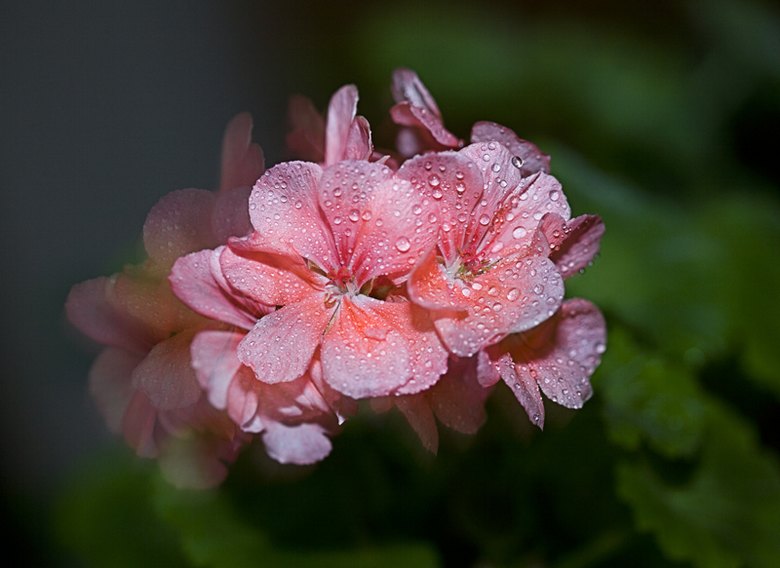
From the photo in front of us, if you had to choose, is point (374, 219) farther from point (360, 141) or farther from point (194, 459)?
point (194, 459)

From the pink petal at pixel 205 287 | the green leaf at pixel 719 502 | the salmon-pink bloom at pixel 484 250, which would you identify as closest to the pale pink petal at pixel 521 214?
the salmon-pink bloom at pixel 484 250

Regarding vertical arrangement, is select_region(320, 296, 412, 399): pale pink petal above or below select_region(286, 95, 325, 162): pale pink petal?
below

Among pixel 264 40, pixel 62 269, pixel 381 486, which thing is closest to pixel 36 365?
pixel 62 269

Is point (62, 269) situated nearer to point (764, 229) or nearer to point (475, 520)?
point (475, 520)

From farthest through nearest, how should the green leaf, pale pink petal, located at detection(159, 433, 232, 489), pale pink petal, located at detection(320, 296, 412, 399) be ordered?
the green leaf < pale pink petal, located at detection(159, 433, 232, 489) < pale pink petal, located at detection(320, 296, 412, 399)

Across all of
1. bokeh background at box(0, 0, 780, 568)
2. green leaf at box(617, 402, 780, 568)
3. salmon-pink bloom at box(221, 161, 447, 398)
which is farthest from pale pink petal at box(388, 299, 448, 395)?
green leaf at box(617, 402, 780, 568)

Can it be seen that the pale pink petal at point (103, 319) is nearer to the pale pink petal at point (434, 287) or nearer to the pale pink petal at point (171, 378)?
the pale pink petal at point (171, 378)

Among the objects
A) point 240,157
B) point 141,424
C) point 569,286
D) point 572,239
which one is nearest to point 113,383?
point 141,424

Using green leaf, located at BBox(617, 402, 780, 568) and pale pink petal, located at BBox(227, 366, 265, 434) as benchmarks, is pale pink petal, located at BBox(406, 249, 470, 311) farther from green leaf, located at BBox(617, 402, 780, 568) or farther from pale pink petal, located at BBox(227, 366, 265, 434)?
green leaf, located at BBox(617, 402, 780, 568)
